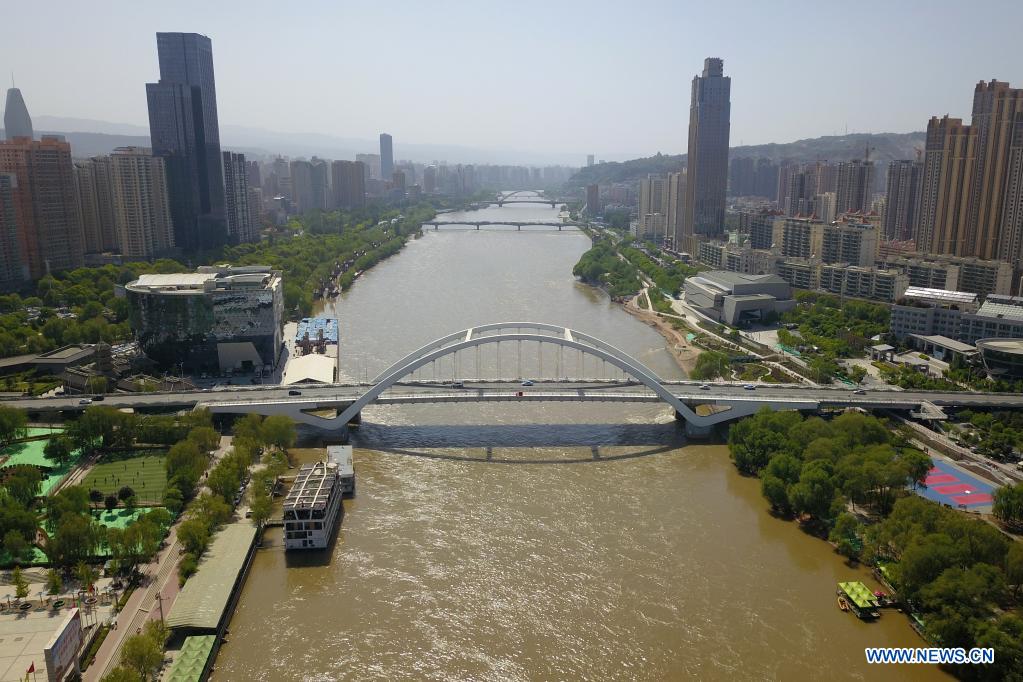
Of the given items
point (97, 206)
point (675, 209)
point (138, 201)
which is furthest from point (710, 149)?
point (97, 206)

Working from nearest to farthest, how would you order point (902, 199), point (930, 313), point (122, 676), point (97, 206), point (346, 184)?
point (122, 676)
point (930, 313)
point (97, 206)
point (902, 199)
point (346, 184)

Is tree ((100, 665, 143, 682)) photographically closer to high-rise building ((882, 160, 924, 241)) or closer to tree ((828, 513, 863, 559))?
tree ((828, 513, 863, 559))

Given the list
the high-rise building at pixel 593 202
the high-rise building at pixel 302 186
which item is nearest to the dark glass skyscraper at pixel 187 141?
the high-rise building at pixel 302 186

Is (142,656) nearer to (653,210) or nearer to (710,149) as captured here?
(710,149)

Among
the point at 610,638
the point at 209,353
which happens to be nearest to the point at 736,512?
the point at 610,638

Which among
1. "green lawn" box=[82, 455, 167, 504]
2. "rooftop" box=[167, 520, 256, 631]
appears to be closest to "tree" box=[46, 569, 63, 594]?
"rooftop" box=[167, 520, 256, 631]

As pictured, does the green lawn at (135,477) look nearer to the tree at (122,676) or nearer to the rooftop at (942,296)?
the tree at (122,676)
